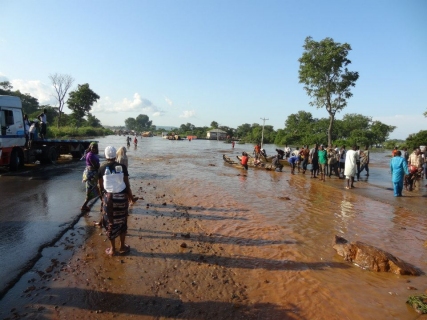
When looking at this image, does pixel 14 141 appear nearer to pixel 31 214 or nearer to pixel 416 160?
pixel 31 214

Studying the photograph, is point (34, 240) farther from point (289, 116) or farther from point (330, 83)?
point (289, 116)

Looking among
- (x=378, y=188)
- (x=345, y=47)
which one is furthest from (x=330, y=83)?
(x=378, y=188)

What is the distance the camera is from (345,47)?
27781mm

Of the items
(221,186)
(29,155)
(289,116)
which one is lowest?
(221,186)

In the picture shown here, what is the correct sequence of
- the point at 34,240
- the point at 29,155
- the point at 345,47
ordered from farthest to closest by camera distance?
the point at 345,47 → the point at 29,155 → the point at 34,240

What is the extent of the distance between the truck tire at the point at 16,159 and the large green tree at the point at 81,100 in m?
64.1

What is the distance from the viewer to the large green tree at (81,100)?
2765 inches

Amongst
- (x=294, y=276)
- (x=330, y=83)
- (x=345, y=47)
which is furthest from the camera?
(x=330, y=83)

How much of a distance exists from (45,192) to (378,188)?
14.3 metres

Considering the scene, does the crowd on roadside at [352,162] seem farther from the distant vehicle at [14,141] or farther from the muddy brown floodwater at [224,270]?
the distant vehicle at [14,141]

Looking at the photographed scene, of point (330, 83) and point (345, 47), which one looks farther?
point (330, 83)

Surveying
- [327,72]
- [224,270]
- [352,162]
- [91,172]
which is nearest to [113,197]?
[224,270]

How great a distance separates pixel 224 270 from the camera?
457cm

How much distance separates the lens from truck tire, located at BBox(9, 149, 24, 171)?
12.7 meters
